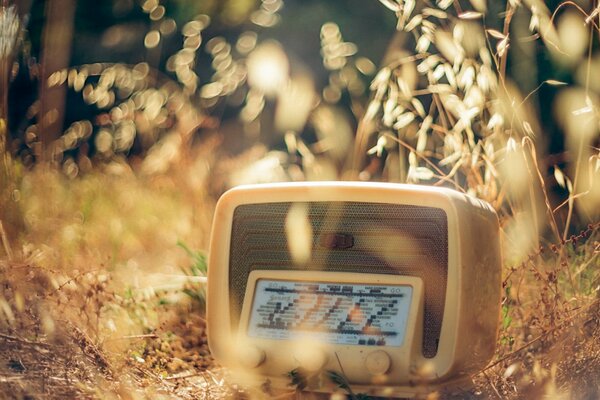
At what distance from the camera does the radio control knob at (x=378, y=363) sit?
6.02 ft

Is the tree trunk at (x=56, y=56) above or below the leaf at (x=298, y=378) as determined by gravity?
below

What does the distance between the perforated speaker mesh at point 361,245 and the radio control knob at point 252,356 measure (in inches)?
4.1

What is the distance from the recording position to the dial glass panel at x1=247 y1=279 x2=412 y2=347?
6.18 ft

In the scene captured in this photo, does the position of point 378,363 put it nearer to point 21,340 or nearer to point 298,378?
point 298,378

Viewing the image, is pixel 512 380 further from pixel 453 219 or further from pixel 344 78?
pixel 344 78

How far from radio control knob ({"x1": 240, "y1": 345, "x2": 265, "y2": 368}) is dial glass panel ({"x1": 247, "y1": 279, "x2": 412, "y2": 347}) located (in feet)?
0.11

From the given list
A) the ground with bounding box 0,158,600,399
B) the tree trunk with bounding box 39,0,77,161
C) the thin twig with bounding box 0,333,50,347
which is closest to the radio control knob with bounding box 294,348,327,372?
the ground with bounding box 0,158,600,399

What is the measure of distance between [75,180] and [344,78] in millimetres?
1734

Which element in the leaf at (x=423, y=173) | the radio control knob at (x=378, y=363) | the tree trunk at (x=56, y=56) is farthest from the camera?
the tree trunk at (x=56, y=56)

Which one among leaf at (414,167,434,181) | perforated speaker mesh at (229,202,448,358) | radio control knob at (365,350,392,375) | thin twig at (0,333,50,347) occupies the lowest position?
thin twig at (0,333,50,347)

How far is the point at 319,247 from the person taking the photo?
197 centimetres

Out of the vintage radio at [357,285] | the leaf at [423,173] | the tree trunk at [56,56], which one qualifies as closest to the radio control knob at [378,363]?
the vintage radio at [357,285]

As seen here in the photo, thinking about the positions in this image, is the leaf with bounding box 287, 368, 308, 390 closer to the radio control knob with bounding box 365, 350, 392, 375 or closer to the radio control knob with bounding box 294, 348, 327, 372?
the radio control knob with bounding box 294, 348, 327, 372

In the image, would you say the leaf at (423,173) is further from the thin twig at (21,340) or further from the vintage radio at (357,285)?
the thin twig at (21,340)
